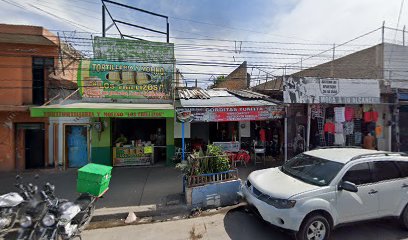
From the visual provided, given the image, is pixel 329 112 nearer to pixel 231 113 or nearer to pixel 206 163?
pixel 231 113

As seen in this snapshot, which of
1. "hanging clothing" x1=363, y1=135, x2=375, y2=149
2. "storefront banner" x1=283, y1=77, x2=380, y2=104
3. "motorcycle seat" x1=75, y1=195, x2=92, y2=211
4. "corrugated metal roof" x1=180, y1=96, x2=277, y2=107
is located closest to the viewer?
"motorcycle seat" x1=75, y1=195, x2=92, y2=211

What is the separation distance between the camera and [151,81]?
11719 millimetres

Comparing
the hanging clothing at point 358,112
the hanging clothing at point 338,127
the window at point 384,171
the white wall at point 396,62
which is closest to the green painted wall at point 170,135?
the hanging clothing at point 338,127

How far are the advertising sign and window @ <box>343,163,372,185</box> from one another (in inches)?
334

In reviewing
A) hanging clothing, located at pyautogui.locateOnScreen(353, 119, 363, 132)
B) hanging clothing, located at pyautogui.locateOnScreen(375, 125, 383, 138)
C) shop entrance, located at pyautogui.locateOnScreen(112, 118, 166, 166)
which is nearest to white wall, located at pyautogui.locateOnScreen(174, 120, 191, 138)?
shop entrance, located at pyautogui.locateOnScreen(112, 118, 166, 166)

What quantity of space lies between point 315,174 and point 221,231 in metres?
2.33

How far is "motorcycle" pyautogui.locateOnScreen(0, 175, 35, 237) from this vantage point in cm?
517

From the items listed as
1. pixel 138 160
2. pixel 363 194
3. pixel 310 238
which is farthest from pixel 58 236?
pixel 138 160

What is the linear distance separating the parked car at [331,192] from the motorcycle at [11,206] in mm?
4735

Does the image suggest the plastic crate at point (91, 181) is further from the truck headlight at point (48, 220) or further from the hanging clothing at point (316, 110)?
the hanging clothing at point (316, 110)

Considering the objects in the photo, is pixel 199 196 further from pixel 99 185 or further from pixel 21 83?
pixel 21 83

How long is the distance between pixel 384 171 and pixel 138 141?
9664mm

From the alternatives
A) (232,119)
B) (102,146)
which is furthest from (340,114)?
(102,146)

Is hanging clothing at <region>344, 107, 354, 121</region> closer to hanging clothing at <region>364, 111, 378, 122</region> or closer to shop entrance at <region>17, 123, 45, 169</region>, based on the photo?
hanging clothing at <region>364, 111, 378, 122</region>
